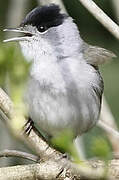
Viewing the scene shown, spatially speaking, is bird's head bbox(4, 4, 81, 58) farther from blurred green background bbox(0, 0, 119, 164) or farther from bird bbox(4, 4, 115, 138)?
blurred green background bbox(0, 0, 119, 164)

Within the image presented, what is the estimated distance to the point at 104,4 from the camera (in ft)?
15.3

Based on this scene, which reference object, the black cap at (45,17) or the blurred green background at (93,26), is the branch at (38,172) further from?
the blurred green background at (93,26)

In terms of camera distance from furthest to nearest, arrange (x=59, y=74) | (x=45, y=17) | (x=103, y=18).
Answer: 1. (x=45, y=17)
2. (x=59, y=74)
3. (x=103, y=18)

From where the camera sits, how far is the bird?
2670mm

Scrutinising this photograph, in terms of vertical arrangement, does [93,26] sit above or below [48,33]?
below

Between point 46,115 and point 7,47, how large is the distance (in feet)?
5.99

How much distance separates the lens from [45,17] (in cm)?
286

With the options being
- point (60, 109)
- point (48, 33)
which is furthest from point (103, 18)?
point (48, 33)

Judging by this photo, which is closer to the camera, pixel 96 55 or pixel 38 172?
pixel 38 172

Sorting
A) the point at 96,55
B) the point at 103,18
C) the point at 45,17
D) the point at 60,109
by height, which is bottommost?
the point at 60,109

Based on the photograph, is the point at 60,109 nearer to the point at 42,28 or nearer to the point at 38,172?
the point at 42,28

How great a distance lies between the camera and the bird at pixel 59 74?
2.67m

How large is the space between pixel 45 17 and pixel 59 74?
43 cm

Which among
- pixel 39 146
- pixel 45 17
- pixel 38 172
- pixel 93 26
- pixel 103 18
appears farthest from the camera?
pixel 93 26
